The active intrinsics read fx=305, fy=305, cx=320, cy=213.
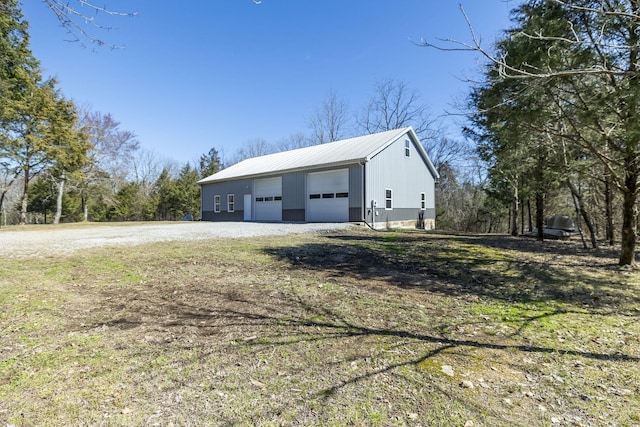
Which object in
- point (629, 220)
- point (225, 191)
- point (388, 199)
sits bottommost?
point (629, 220)

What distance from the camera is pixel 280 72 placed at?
2022 cm

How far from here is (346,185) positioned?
15844mm

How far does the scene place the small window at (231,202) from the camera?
2217cm

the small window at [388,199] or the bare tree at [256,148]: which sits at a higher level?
the bare tree at [256,148]

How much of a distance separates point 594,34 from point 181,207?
3312 centimetres

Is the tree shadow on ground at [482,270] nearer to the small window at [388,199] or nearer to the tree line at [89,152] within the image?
the small window at [388,199]

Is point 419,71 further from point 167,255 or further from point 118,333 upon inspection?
point 118,333

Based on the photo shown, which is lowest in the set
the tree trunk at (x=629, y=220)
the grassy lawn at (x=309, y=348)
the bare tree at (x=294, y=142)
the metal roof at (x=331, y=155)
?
the grassy lawn at (x=309, y=348)

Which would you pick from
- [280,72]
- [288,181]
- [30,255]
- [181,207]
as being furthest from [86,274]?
[181,207]

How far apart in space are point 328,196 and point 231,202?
905cm

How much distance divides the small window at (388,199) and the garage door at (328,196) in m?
2.19

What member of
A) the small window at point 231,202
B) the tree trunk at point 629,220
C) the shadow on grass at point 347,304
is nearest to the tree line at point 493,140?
the tree trunk at point 629,220

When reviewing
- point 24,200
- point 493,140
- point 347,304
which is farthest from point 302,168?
point 24,200

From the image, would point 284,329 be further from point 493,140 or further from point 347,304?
point 493,140
